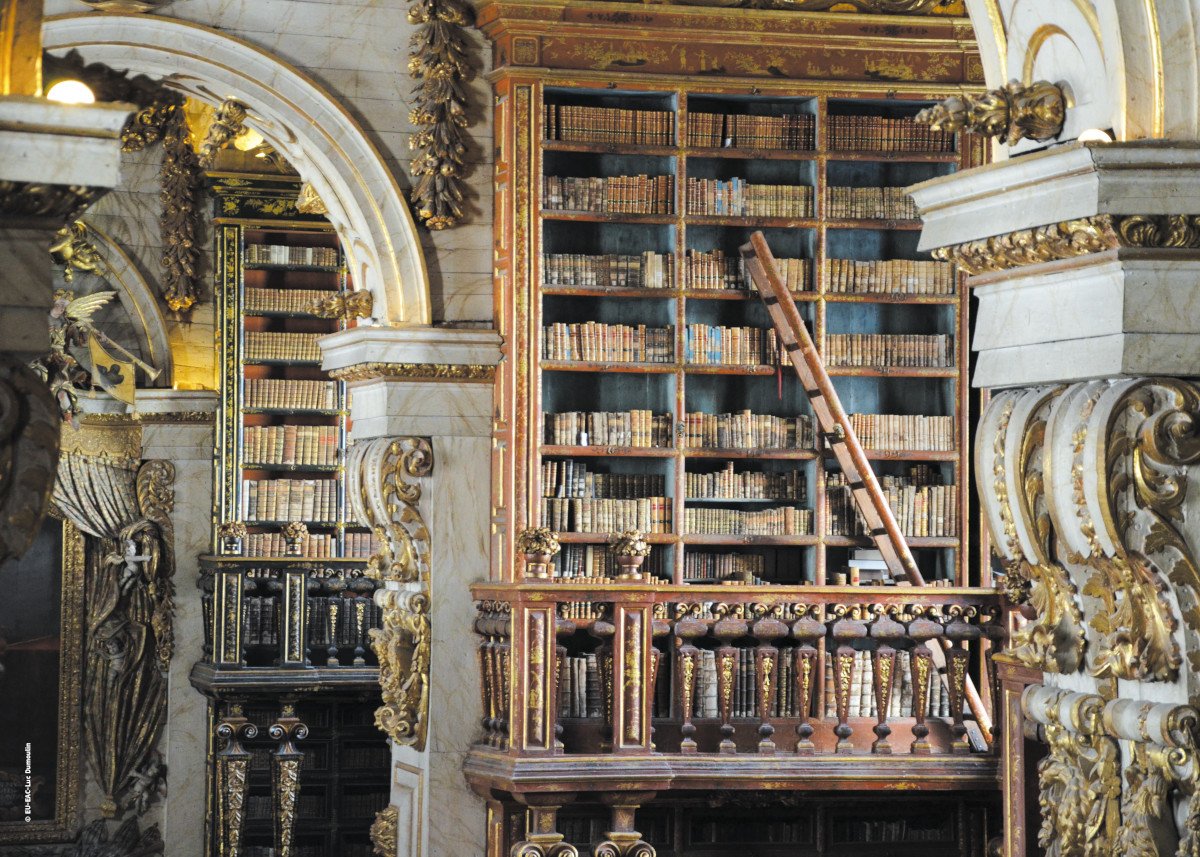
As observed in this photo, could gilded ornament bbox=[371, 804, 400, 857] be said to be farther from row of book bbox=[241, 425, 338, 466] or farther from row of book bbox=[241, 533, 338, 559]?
row of book bbox=[241, 425, 338, 466]

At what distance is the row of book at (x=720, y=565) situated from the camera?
851cm

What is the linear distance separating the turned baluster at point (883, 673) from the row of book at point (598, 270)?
5.46ft

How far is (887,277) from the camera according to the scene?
8.46 m

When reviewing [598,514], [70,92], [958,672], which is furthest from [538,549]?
[70,92]

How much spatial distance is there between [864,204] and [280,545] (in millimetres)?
4302

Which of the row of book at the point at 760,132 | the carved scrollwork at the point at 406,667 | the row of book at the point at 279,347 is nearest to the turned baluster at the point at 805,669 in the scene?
the carved scrollwork at the point at 406,667

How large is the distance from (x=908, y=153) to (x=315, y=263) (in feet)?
13.7

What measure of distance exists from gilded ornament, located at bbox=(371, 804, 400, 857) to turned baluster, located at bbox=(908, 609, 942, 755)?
2.14m

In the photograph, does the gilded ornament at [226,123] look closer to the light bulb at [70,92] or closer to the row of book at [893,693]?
the row of book at [893,693]

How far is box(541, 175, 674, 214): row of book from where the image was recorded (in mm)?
8250

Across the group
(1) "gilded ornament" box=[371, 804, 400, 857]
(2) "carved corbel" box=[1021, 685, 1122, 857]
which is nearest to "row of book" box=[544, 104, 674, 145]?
(1) "gilded ornament" box=[371, 804, 400, 857]

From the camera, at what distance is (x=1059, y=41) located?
4195 millimetres

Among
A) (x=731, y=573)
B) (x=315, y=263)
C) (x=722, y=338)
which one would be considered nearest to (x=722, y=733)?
(x=731, y=573)

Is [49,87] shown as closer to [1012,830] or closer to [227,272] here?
[1012,830]
